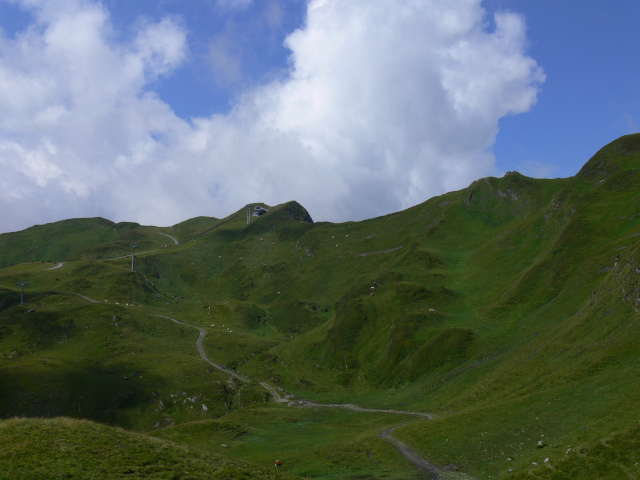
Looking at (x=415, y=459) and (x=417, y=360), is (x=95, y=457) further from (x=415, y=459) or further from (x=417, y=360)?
(x=417, y=360)

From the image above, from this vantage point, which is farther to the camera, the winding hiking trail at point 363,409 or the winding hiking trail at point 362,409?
the winding hiking trail at point 362,409

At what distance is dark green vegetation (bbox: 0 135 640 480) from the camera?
156 ft

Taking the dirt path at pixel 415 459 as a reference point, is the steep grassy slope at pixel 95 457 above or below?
above

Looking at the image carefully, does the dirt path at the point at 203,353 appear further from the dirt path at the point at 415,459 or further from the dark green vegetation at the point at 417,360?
the dirt path at the point at 415,459

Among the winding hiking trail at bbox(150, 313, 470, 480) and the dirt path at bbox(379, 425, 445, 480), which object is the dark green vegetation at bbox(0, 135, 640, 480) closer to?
the dirt path at bbox(379, 425, 445, 480)

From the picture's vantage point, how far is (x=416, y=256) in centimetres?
17625

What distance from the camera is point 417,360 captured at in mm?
108250

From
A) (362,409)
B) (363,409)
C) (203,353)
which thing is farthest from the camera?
(203,353)

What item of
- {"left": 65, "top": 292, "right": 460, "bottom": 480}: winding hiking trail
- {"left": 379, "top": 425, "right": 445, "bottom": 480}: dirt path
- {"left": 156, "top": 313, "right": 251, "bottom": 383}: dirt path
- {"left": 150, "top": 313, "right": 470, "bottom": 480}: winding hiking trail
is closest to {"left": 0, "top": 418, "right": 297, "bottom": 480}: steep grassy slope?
{"left": 379, "top": 425, "right": 445, "bottom": 480}: dirt path

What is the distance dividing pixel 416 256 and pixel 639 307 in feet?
368

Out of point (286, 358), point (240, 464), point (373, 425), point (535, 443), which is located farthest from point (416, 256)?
point (240, 464)

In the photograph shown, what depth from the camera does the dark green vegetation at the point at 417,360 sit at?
4741 centimetres

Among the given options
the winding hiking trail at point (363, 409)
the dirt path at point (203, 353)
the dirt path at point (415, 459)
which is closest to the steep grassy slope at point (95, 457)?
the dirt path at point (415, 459)

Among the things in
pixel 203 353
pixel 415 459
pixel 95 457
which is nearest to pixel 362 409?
pixel 415 459
